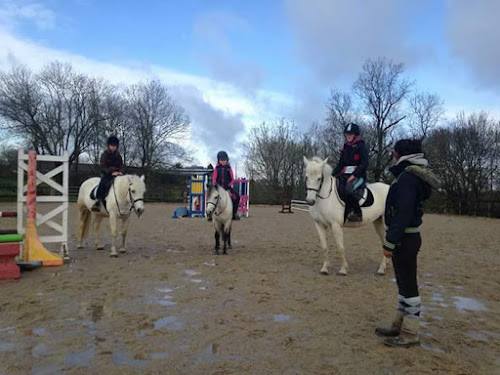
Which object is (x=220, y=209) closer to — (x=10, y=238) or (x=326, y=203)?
(x=326, y=203)

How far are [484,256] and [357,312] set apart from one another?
6420mm

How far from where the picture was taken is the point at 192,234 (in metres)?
13.1

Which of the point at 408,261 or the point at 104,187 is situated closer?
the point at 408,261

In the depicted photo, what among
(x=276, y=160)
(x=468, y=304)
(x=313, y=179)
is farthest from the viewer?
(x=276, y=160)

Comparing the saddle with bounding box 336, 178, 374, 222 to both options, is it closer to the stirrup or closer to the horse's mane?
the horse's mane

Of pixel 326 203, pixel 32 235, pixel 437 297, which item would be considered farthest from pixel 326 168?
pixel 32 235

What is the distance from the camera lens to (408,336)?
377 centimetres

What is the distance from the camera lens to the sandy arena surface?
132 inches

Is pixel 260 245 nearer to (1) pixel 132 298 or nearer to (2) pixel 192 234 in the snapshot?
(2) pixel 192 234

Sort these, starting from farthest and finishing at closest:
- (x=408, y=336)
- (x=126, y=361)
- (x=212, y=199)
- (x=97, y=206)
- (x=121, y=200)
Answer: (x=97, y=206)
(x=121, y=200)
(x=212, y=199)
(x=408, y=336)
(x=126, y=361)

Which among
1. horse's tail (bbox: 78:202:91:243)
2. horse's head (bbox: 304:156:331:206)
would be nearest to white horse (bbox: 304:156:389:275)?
horse's head (bbox: 304:156:331:206)

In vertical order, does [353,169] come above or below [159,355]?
above

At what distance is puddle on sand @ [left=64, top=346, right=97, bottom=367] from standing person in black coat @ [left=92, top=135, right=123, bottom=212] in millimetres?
5757

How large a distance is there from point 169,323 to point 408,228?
2740mm
